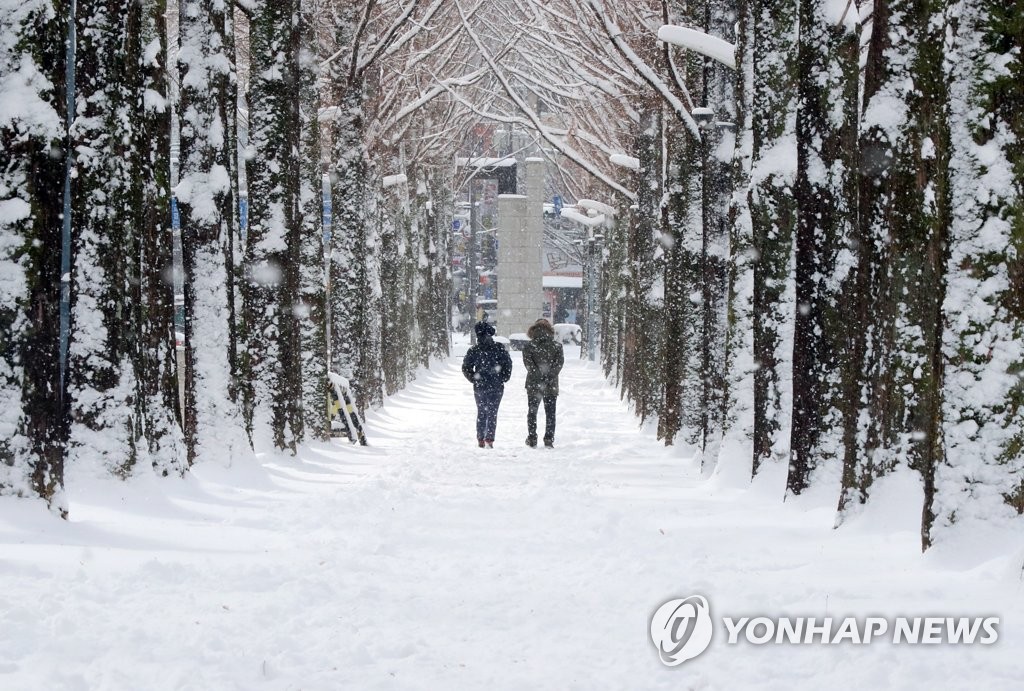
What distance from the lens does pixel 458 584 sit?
26.1ft

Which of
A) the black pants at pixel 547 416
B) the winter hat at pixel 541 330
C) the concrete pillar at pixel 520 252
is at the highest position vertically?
the concrete pillar at pixel 520 252

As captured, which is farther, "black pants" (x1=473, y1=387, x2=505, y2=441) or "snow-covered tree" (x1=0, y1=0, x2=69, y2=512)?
"black pants" (x1=473, y1=387, x2=505, y2=441)

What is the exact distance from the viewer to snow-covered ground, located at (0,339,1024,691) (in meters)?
5.75

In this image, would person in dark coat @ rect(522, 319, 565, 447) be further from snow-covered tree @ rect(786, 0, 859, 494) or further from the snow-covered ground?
snow-covered tree @ rect(786, 0, 859, 494)

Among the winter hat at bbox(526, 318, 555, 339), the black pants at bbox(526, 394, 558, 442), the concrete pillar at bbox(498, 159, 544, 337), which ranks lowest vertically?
the black pants at bbox(526, 394, 558, 442)

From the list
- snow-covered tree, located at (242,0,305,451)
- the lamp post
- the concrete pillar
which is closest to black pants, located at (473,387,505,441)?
snow-covered tree, located at (242,0,305,451)

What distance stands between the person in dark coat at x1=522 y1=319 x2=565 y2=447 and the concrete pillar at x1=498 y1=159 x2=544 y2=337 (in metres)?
36.7

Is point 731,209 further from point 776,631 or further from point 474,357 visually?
point 776,631

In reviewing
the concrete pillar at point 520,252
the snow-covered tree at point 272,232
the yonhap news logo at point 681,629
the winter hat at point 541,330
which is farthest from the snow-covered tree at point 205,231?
the concrete pillar at point 520,252

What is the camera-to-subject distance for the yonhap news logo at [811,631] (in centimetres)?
602

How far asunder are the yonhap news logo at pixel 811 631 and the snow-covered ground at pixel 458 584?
8cm

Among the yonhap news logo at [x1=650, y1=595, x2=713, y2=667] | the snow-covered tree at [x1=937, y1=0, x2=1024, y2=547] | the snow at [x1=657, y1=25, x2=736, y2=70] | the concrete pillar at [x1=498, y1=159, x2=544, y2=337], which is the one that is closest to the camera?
the yonhap news logo at [x1=650, y1=595, x2=713, y2=667]

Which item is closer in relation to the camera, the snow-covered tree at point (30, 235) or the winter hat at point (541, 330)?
the snow-covered tree at point (30, 235)

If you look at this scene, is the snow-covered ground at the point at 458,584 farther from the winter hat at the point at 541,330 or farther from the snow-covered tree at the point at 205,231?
the winter hat at the point at 541,330
